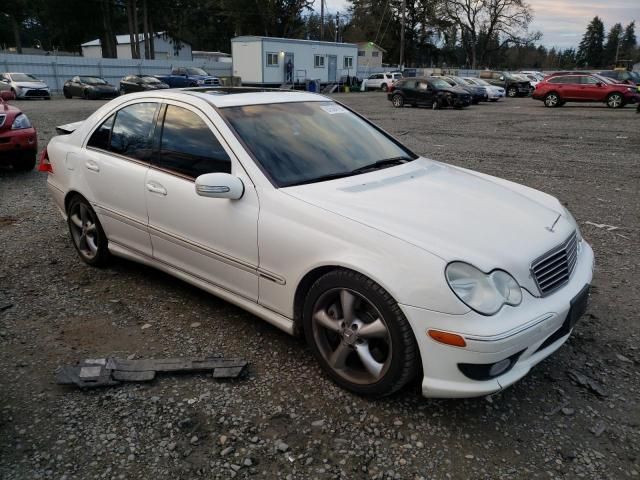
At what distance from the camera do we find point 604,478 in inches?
92.0

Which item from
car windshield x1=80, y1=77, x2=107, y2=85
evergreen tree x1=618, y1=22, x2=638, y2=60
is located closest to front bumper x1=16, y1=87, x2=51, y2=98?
car windshield x1=80, y1=77, x2=107, y2=85

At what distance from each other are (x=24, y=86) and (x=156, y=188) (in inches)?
1112

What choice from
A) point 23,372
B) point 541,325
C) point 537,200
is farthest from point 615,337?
point 23,372

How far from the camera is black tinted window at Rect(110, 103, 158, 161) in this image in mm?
3904

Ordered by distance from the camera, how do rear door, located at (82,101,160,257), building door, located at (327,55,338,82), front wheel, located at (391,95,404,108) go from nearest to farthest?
1. rear door, located at (82,101,160,257)
2. front wheel, located at (391,95,404,108)
3. building door, located at (327,55,338,82)

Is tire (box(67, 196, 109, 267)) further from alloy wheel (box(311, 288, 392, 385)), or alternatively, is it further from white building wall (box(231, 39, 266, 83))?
white building wall (box(231, 39, 266, 83))

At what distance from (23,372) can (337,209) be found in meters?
2.08

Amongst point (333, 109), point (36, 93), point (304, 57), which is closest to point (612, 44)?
point (304, 57)

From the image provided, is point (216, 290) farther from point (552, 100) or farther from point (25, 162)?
point (552, 100)

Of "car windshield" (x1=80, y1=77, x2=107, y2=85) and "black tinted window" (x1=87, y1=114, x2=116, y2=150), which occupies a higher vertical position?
"black tinted window" (x1=87, y1=114, x2=116, y2=150)

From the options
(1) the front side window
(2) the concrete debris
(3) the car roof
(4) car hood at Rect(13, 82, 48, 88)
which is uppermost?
(1) the front side window

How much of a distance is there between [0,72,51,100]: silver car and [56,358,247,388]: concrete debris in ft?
92.7

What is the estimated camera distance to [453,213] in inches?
113

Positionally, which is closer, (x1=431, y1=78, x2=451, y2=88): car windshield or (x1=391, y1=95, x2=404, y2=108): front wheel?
(x1=431, y1=78, x2=451, y2=88): car windshield
